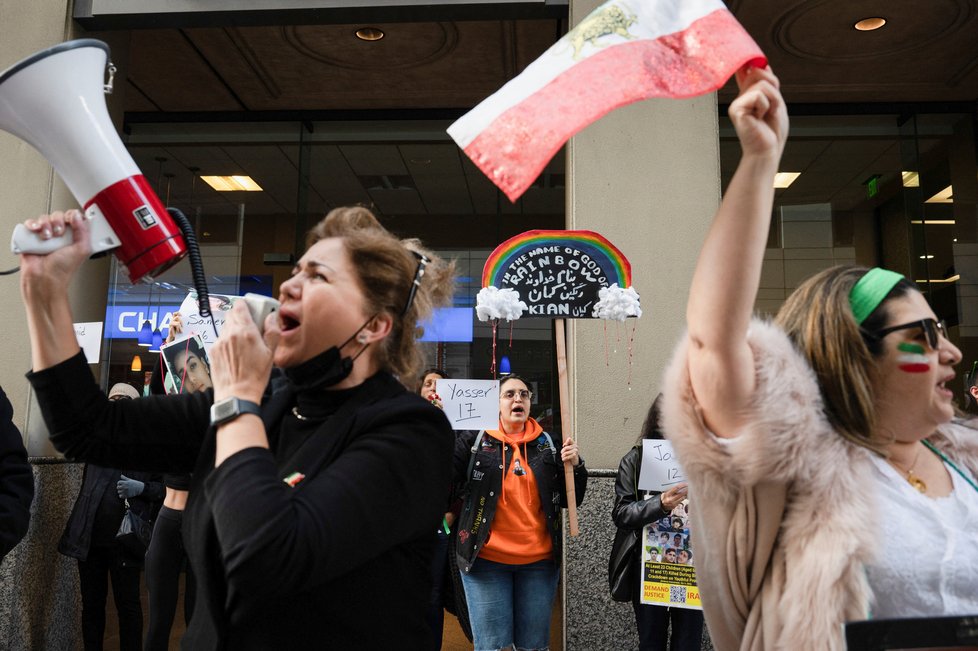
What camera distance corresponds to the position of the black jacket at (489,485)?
470cm

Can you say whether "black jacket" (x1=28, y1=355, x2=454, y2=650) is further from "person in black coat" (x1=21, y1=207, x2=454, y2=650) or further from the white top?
the white top

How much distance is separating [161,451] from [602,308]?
2878mm

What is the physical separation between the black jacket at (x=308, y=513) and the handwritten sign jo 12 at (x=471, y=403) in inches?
121

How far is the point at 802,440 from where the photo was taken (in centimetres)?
141

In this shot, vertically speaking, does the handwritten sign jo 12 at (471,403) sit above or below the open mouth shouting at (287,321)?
below

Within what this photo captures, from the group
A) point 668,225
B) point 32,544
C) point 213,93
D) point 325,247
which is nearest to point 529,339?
point 668,225

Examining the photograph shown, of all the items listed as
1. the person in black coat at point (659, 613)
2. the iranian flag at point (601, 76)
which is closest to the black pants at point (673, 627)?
the person in black coat at point (659, 613)

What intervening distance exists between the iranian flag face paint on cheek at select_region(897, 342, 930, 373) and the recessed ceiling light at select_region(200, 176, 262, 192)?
8.87 meters

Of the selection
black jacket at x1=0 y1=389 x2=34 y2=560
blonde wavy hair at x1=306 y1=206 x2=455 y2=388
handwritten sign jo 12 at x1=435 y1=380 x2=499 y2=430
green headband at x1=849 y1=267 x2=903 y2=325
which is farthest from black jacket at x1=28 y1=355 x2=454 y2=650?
handwritten sign jo 12 at x1=435 y1=380 x2=499 y2=430

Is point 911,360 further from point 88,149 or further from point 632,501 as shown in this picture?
point 632,501

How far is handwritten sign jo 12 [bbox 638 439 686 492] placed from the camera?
4.50 m

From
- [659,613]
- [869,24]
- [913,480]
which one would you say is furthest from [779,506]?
[869,24]

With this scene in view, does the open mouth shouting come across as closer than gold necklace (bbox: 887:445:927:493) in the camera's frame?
No

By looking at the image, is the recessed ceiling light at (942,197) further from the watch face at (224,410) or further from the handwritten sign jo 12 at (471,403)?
the watch face at (224,410)
